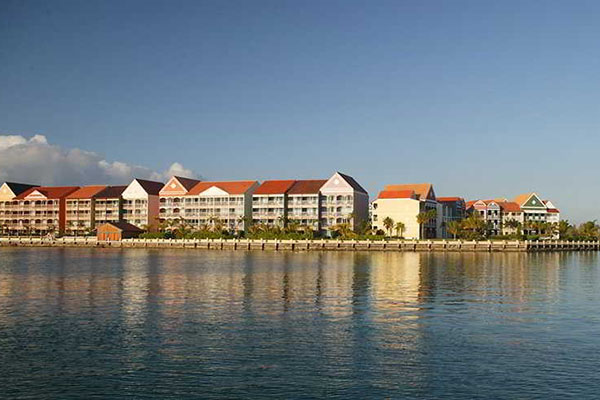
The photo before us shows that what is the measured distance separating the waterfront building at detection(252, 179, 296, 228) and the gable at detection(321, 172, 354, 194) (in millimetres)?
10249

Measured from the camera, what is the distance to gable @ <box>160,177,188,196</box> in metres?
162

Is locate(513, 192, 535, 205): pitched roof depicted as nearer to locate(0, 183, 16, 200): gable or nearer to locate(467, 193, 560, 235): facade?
locate(467, 193, 560, 235): facade

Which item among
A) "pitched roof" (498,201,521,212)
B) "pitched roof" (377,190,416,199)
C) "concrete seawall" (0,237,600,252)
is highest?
"pitched roof" (377,190,416,199)

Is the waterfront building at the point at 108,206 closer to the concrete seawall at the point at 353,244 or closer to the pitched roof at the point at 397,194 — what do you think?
the concrete seawall at the point at 353,244

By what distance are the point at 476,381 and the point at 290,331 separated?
11590 mm

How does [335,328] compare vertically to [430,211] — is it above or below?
below

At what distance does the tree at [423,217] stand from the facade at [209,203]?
41.8 meters

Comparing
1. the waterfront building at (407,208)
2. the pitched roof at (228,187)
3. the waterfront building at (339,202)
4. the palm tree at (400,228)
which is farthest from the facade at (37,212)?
the palm tree at (400,228)

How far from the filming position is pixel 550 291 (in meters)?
52.9

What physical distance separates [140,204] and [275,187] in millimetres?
36622

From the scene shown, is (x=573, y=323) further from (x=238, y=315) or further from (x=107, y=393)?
(x=107, y=393)

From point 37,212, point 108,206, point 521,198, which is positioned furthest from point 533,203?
point 37,212

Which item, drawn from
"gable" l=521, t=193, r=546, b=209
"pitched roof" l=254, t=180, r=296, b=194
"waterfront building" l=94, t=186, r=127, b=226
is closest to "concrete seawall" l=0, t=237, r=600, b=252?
"waterfront building" l=94, t=186, r=127, b=226

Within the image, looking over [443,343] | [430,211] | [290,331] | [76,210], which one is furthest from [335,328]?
[76,210]
